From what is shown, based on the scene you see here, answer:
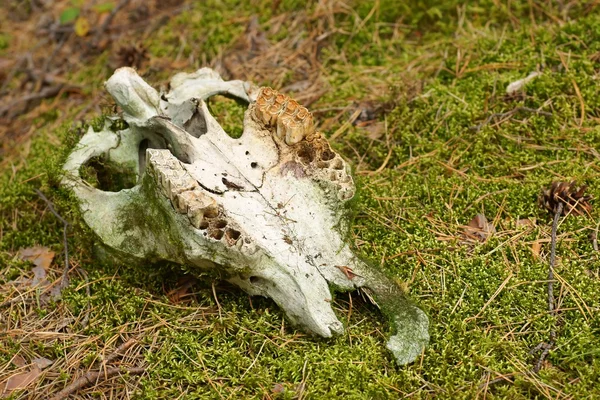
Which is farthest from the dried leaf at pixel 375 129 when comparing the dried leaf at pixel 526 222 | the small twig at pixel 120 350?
the small twig at pixel 120 350

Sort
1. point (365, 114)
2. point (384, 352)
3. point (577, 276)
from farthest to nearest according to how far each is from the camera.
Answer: point (365, 114) < point (577, 276) < point (384, 352)

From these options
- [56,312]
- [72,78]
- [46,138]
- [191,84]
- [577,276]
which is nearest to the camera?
[577,276]

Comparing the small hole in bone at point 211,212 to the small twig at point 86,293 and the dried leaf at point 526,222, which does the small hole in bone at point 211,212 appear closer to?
the small twig at point 86,293

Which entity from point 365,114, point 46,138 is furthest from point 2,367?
point 365,114

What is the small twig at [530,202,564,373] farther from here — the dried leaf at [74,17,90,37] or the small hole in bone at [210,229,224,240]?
the dried leaf at [74,17,90,37]

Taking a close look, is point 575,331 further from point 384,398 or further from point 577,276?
point 384,398

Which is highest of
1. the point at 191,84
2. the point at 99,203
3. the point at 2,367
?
the point at 191,84
